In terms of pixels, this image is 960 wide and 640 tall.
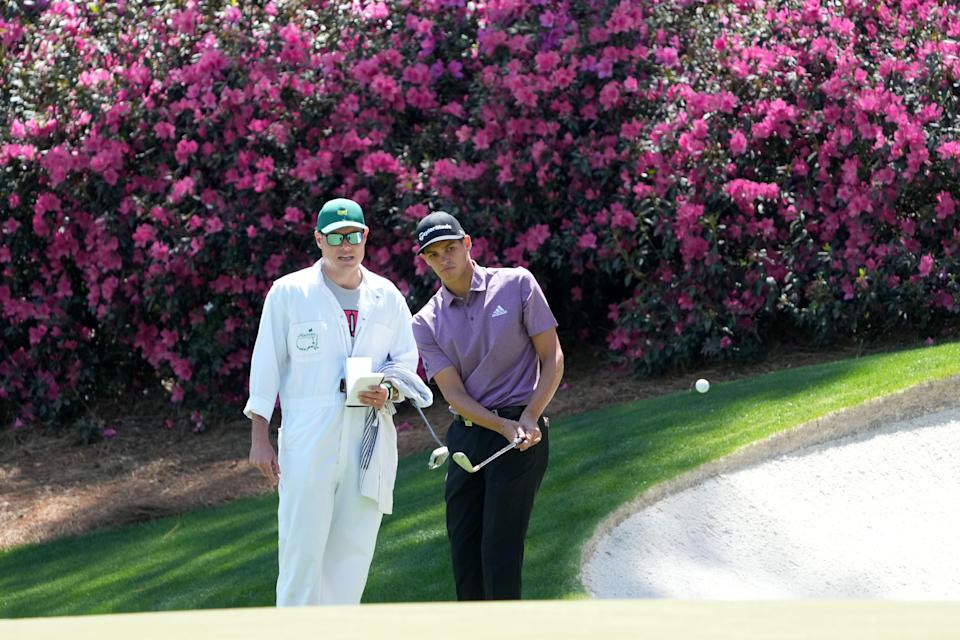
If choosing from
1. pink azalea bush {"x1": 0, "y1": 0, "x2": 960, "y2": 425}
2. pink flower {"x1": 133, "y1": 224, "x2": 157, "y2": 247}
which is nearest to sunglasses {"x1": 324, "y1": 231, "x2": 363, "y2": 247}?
pink azalea bush {"x1": 0, "y1": 0, "x2": 960, "y2": 425}

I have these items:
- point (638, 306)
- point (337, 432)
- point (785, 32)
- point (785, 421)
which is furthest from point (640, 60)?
point (337, 432)

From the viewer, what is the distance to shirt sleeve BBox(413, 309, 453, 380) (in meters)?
5.13

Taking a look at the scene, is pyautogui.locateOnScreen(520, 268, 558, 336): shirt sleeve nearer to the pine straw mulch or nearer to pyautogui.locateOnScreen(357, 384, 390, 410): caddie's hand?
pyautogui.locateOnScreen(357, 384, 390, 410): caddie's hand

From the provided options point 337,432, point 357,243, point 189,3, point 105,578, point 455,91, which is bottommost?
point 105,578

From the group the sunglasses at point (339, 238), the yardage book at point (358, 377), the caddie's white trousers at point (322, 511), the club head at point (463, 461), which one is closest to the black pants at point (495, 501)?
the club head at point (463, 461)

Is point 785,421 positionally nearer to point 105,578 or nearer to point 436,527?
point 436,527

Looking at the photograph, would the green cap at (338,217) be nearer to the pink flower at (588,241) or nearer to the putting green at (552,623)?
the putting green at (552,623)

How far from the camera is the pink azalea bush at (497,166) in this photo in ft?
31.9

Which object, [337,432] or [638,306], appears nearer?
[337,432]

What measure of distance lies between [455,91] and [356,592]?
6.42m

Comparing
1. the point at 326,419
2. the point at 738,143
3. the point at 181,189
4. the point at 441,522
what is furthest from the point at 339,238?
the point at 181,189

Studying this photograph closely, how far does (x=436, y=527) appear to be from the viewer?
7.36 m

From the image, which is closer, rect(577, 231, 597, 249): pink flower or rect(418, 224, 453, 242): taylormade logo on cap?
rect(418, 224, 453, 242): taylormade logo on cap

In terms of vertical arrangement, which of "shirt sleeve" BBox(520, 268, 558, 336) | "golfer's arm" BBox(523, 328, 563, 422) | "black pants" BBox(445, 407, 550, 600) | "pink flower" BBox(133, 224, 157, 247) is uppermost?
"pink flower" BBox(133, 224, 157, 247)
